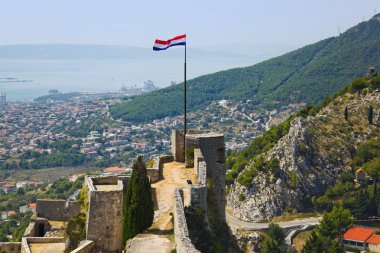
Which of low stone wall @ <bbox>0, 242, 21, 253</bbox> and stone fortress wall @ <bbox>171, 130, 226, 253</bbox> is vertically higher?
stone fortress wall @ <bbox>171, 130, 226, 253</bbox>

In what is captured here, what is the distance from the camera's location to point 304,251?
4784 centimetres

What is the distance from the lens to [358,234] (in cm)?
5456

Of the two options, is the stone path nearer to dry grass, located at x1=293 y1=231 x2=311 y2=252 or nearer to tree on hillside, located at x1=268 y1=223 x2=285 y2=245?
tree on hillside, located at x1=268 y1=223 x2=285 y2=245

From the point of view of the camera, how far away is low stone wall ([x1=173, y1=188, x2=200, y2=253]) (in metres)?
10.9

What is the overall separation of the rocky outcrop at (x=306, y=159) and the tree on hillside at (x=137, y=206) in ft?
157

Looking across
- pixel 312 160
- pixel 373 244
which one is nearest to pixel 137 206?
pixel 373 244

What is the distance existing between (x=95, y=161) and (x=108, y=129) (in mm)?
47681

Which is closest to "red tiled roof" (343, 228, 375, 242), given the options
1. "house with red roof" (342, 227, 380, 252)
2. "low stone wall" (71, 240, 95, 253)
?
"house with red roof" (342, 227, 380, 252)

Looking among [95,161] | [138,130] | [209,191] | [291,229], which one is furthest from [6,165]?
[209,191]

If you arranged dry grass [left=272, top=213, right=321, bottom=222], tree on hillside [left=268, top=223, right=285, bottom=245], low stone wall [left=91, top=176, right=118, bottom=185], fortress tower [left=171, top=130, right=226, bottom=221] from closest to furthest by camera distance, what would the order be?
low stone wall [left=91, top=176, right=118, bottom=185] < fortress tower [left=171, top=130, right=226, bottom=221] < tree on hillside [left=268, top=223, right=285, bottom=245] < dry grass [left=272, top=213, right=321, bottom=222]

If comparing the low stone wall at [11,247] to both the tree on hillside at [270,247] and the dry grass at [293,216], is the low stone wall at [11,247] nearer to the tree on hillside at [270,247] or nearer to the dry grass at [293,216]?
the tree on hillside at [270,247]

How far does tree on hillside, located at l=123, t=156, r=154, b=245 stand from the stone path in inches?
10.3

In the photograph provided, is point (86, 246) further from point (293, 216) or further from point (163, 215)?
point (293, 216)

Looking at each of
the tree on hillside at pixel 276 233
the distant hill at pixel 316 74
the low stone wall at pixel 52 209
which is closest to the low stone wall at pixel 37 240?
the low stone wall at pixel 52 209
